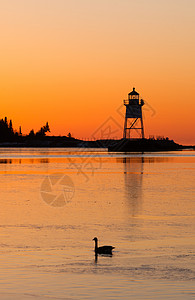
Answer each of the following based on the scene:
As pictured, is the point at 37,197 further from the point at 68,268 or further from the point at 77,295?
the point at 77,295

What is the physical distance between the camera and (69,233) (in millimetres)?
22453

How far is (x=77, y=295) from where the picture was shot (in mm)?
13930

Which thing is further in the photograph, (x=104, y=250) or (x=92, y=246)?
(x=92, y=246)

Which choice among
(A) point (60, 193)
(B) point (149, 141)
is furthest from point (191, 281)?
(B) point (149, 141)

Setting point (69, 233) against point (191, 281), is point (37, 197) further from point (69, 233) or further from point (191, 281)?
point (191, 281)

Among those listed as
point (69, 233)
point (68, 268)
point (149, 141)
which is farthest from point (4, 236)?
point (149, 141)

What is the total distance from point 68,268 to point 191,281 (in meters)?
3.65

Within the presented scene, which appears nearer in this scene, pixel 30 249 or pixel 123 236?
pixel 30 249

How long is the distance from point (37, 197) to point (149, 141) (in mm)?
154784

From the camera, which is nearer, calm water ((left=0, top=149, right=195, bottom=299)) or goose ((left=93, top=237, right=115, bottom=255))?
calm water ((left=0, top=149, right=195, bottom=299))

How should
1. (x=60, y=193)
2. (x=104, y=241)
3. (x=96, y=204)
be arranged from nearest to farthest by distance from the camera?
1. (x=104, y=241)
2. (x=96, y=204)
3. (x=60, y=193)

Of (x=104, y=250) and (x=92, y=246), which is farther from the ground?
(x=104, y=250)

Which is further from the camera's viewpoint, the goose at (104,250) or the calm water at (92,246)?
the goose at (104,250)

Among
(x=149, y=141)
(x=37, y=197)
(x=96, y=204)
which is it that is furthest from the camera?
(x=149, y=141)
